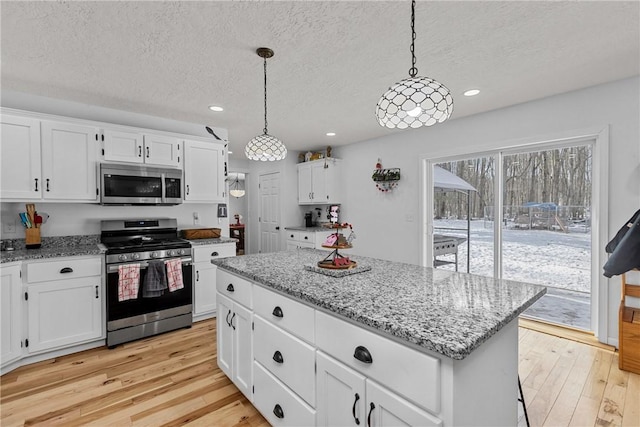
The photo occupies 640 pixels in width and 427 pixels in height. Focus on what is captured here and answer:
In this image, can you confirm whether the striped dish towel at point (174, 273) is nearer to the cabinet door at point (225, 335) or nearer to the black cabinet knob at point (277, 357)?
the cabinet door at point (225, 335)

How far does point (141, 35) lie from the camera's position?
1.89 m

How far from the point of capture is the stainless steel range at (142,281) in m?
2.78

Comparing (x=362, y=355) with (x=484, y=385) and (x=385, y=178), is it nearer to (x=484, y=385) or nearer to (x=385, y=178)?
(x=484, y=385)

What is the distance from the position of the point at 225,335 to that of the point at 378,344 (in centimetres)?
148

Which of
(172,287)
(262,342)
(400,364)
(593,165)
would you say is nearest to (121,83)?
(172,287)

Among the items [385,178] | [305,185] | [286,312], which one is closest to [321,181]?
[305,185]

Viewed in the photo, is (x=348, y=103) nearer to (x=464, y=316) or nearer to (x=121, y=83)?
(x=121, y=83)

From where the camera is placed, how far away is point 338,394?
1.23 meters

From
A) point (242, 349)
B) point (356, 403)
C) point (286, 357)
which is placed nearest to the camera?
point (356, 403)

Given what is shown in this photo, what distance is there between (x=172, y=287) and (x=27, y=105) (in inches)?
88.0

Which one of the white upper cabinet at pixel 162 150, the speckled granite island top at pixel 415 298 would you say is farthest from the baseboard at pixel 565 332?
the white upper cabinet at pixel 162 150

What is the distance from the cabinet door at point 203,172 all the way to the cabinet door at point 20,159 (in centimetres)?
129

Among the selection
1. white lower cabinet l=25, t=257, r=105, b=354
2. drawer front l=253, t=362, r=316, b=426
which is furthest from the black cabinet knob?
white lower cabinet l=25, t=257, r=105, b=354

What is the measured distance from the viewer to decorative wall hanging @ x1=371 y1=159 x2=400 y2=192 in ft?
14.3
